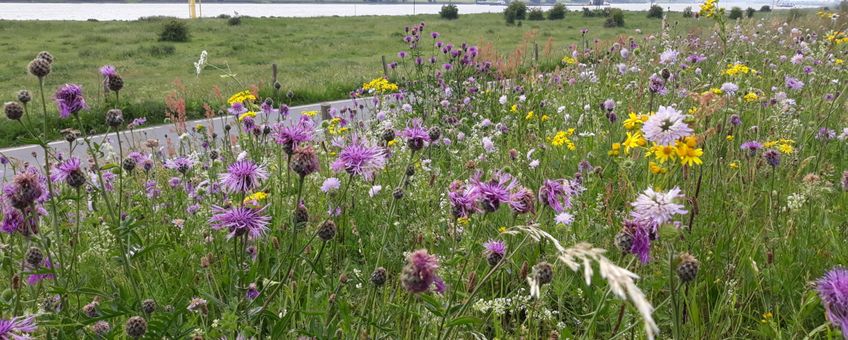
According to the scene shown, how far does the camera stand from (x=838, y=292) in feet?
4.07

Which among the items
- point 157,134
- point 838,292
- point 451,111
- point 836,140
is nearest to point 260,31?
point 157,134

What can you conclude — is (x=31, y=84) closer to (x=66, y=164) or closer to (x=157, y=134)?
(x=157, y=134)

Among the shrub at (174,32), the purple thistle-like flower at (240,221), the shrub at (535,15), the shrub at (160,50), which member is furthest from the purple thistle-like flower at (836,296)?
the shrub at (535,15)

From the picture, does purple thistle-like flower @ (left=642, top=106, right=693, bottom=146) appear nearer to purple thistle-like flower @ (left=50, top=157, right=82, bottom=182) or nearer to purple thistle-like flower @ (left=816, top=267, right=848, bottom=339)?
purple thistle-like flower @ (left=816, top=267, right=848, bottom=339)

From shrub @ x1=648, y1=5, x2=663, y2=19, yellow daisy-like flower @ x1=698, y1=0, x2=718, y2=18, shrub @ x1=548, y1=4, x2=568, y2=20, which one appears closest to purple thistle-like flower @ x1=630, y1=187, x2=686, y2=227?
yellow daisy-like flower @ x1=698, y1=0, x2=718, y2=18

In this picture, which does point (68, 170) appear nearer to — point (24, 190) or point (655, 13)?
point (24, 190)

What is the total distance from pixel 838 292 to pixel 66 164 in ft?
7.22

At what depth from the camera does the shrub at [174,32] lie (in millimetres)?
29359

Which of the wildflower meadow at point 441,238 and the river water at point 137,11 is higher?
the river water at point 137,11

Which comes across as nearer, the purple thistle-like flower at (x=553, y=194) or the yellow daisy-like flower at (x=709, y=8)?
the purple thistle-like flower at (x=553, y=194)

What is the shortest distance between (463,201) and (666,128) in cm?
63

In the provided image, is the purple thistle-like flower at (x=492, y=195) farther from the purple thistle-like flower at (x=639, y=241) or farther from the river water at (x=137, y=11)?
the river water at (x=137, y=11)

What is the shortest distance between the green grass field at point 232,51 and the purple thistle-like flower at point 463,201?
5.60m

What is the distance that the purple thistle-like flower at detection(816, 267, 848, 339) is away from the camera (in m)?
1.23
